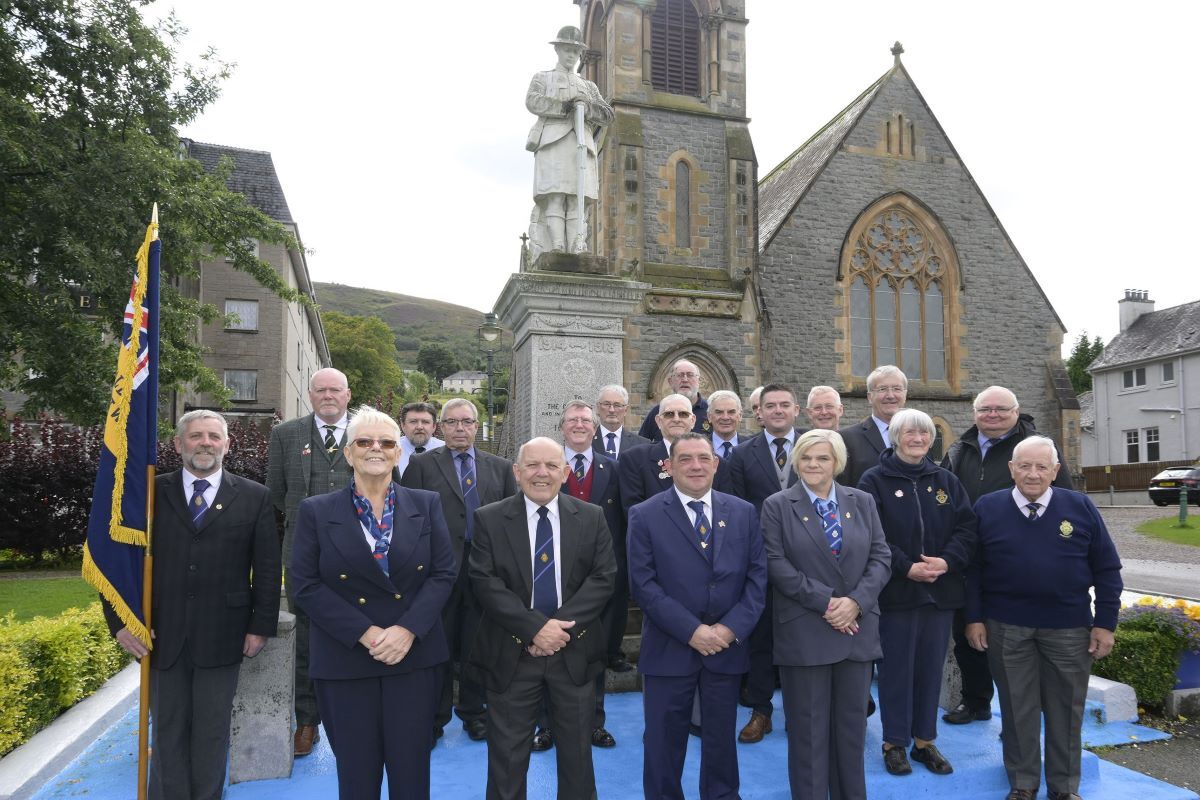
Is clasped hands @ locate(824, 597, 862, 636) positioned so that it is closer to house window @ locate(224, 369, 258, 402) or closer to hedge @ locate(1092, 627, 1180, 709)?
hedge @ locate(1092, 627, 1180, 709)

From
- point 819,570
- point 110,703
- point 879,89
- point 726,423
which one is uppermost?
point 879,89

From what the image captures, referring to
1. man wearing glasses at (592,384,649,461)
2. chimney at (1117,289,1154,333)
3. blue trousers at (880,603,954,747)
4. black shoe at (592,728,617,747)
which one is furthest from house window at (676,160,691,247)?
chimney at (1117,289,1154,333)

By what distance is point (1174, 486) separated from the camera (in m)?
28.7

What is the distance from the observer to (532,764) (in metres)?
4.69

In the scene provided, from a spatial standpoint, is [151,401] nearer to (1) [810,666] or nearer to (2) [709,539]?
(2) [709,539]

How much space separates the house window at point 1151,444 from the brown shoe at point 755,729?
44.1 meters

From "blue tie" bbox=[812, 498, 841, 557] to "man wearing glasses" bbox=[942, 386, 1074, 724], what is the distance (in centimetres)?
163

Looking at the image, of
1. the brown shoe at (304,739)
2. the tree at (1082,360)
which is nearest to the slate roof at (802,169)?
the brown shoe at (304,739)

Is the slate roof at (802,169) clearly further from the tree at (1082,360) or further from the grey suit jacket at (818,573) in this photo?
the tree at (1082,360)

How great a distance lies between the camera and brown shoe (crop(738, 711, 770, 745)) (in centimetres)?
507

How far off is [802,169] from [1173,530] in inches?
566

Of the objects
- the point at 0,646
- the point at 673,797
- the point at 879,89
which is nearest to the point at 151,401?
the point at 0,646

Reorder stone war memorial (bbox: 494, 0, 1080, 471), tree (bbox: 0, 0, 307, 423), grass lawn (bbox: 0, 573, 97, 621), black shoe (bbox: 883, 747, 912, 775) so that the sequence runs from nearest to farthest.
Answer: black shoe (bbox: 883, 747, 912, 775) < grass lawn (bbox: 0, 573, 97, 621) < tree (bbox: 0, 0, 307, 423) < stone war memorial (bbox: 494, 0, 1080, 471)

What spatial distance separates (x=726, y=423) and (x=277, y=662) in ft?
10.5
